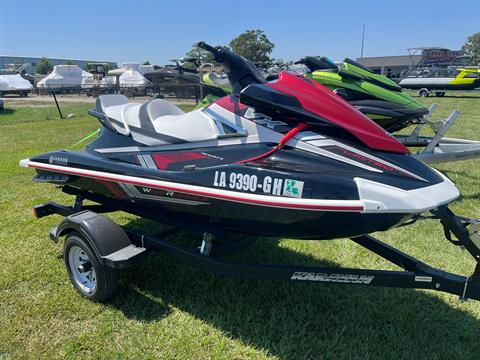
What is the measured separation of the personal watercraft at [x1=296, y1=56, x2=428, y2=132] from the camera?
490 centimetres

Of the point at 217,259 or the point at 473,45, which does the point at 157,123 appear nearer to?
the point at 217,259

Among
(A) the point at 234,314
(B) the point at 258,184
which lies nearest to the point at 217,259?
(A) the point at 234,314

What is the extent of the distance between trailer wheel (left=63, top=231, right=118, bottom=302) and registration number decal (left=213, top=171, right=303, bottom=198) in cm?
109

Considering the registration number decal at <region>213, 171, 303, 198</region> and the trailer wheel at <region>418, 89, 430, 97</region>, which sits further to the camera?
the trailer wheel at <region>418, 89, 430, 97</region>

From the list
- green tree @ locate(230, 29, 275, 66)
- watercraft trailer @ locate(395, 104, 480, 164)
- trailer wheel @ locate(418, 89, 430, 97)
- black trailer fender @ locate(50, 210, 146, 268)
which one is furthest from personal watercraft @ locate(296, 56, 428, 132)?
green tree @ locate(230, 29, 275, 66)

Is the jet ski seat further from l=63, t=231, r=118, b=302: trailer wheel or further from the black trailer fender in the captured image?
l=63, t=231, r=118, b=302: trailer wheel

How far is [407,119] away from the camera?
16.3 ft

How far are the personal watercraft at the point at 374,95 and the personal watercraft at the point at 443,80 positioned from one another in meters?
22.5

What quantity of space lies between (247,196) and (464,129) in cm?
1066

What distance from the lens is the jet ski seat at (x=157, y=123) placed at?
2670mm

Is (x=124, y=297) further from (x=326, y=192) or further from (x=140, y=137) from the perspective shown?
(x=326, y=192)

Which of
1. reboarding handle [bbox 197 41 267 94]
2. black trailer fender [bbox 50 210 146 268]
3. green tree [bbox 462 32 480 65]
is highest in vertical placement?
green tree [bbox 462 32 480 65]

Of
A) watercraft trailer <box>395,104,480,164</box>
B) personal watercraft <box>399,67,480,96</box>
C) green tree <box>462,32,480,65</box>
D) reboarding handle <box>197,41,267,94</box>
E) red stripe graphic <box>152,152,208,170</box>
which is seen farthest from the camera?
green tree <box>462,32,480,65</box>

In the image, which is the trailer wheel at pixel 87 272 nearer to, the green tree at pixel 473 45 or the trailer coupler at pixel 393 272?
the trailer coupler at pixel 393 272
